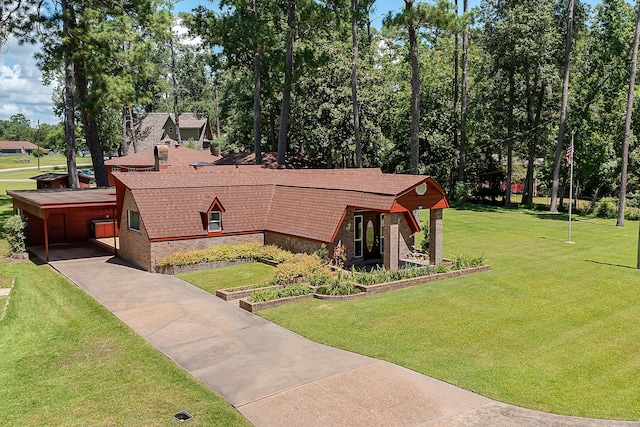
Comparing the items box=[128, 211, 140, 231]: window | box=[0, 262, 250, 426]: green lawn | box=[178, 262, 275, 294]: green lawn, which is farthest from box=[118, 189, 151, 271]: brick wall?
box=[0, 262, 250, 426]: green lawn

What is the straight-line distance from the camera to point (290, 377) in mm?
11031

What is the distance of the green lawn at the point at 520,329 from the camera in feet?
34.4

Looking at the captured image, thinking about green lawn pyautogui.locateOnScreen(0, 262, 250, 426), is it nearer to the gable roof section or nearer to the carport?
the gable roof section

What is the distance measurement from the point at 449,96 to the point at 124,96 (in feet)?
97.5

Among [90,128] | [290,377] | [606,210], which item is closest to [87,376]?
[290,377]

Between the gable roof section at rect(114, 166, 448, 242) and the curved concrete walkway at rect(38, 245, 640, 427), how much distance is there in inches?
217

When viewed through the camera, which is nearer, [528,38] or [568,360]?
[568,360]

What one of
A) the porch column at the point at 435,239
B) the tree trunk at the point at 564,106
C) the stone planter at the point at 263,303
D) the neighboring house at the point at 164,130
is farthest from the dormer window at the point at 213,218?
the neighboring house at the point at 164,130

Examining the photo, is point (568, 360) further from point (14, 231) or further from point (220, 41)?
point (220, 41)

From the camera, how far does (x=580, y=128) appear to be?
38.9m

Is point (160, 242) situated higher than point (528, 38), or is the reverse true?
point (528, 38)

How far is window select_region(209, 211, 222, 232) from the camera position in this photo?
885 inches

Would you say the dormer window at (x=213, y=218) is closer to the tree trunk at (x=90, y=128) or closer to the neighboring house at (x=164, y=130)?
the tree trunk at (x=90, y=128)

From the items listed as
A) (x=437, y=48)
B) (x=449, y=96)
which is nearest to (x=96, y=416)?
(x=449, y=96)
